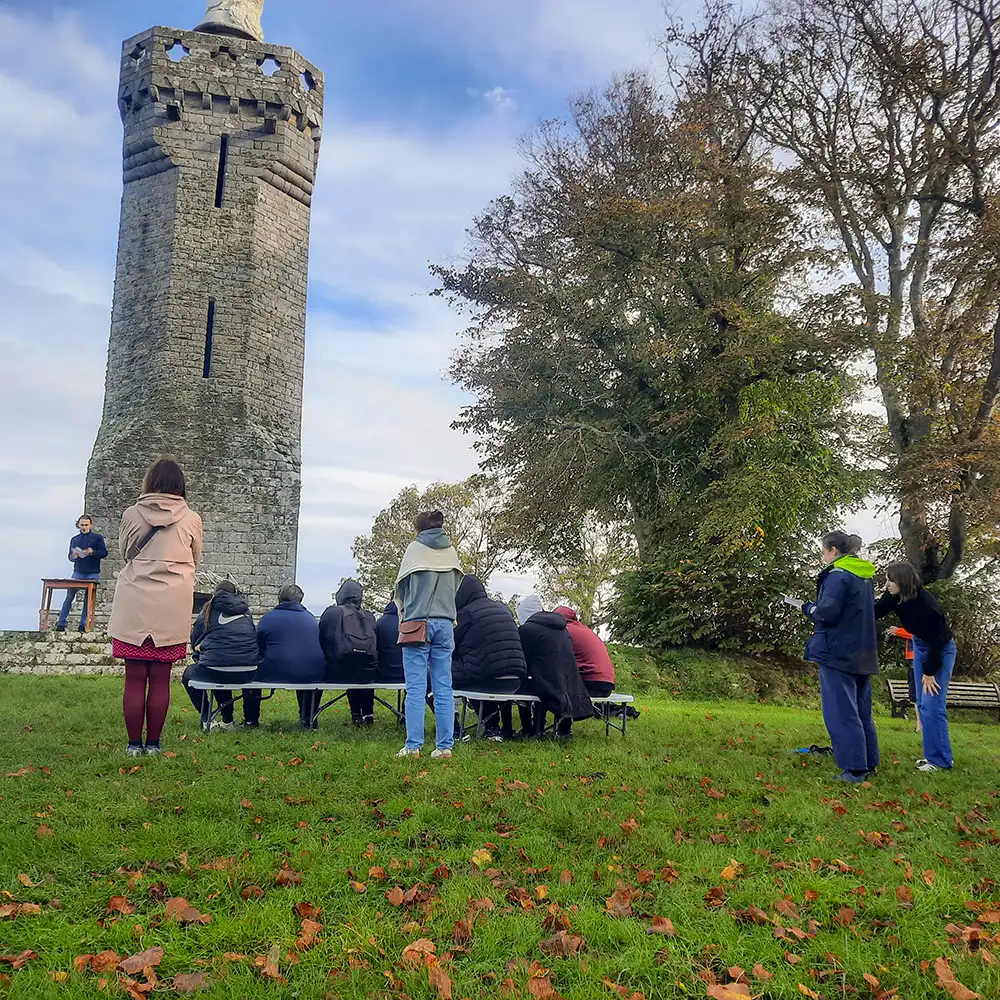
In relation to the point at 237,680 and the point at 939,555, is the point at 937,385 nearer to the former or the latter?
the point at 939,555

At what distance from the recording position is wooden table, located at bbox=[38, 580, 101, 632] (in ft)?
53.9

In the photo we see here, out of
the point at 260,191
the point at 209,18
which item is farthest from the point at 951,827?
the point at 209,18

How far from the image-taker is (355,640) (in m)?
8.95

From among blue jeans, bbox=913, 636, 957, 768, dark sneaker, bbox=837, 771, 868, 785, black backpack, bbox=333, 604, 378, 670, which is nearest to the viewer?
dark sneaker, bbox=837, 771, 868, 785

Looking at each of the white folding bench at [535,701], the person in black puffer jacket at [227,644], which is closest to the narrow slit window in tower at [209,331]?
the person in black puffer jacket at [227,644]

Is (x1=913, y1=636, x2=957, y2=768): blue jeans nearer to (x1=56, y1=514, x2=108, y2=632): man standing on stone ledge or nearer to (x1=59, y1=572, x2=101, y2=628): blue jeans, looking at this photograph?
(x1=59, y1=572, x2=101, y2=628): blue jeans

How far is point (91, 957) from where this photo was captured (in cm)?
362

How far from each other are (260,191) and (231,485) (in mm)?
7310

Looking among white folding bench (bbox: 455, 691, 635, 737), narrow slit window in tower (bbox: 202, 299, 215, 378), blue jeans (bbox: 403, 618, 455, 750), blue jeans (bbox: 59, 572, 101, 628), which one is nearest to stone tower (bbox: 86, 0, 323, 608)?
narrow slit window in tower (bbox: 202, 299, 215, 378)

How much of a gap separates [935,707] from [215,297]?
1774cm

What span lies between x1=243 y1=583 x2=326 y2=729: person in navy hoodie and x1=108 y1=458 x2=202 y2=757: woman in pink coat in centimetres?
188

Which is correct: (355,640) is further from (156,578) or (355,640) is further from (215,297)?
(215,297)

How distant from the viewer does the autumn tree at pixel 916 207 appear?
60.3ft

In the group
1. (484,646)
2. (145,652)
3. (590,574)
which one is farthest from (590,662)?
(590,574)
